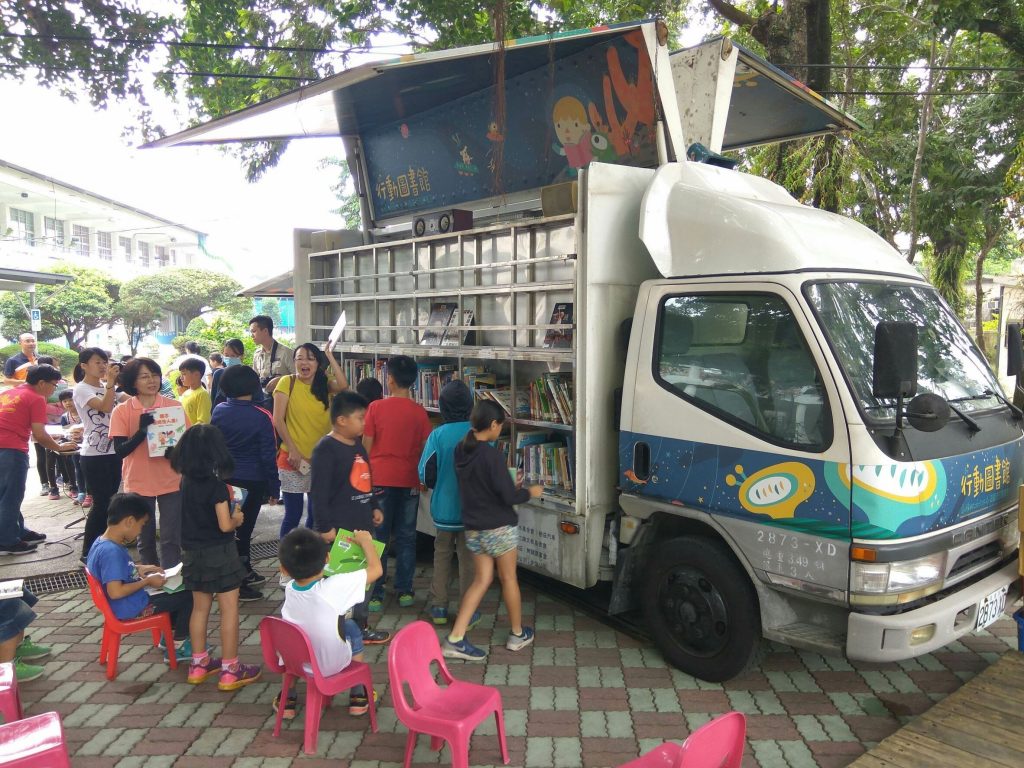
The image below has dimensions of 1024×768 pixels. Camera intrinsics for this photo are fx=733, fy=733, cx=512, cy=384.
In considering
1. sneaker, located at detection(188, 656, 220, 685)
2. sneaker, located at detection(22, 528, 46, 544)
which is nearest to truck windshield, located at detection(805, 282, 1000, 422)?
sneaker, located at detection(188, 656, 220, 685)

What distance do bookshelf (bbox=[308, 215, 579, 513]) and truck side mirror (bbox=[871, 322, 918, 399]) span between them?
1720 millimetres

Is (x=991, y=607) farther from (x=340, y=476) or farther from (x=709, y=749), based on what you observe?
(x=340, y=476)

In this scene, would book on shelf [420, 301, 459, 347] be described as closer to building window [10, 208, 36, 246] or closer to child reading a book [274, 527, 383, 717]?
child reading a book [274, 527, 383, 717]

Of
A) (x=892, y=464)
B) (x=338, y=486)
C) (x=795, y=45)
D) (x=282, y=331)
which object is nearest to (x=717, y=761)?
(x=892, y=464)

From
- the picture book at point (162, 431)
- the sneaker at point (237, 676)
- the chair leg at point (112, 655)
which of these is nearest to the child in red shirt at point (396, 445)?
the sneaker at point (237, 676)

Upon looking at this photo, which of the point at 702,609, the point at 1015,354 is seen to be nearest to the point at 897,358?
the point at 702,609

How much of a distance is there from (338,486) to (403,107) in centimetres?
408

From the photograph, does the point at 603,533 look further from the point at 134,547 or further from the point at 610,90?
the point at 134,547

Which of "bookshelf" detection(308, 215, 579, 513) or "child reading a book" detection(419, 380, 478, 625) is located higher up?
"bookshelf" detection(308, 215, 579, 513)

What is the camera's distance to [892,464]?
3.23 metres

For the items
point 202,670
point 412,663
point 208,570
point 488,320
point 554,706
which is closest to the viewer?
point 412,663

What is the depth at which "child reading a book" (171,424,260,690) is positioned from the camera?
3895 mm

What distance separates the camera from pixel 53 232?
36.8 m

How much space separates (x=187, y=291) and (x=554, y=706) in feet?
123
